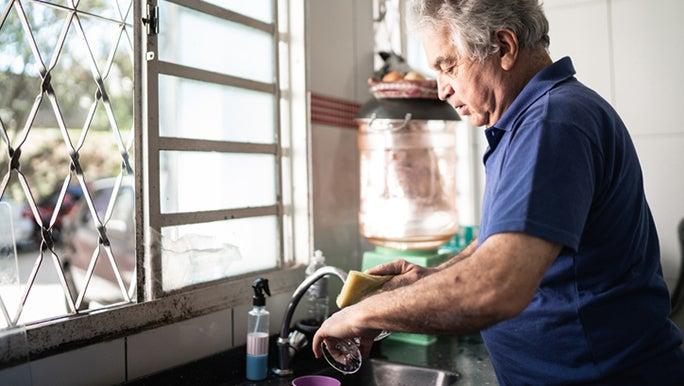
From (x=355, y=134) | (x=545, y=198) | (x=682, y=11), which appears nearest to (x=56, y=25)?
(x=355, y=134)

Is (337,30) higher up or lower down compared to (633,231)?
higher up

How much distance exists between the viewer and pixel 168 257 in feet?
4.56

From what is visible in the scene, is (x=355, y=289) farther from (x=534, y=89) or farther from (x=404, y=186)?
(x=404, y=186)

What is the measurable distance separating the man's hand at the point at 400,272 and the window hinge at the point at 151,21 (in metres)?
0.74

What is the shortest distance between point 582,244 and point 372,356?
0.89 metres

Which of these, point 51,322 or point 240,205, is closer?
point 51,322

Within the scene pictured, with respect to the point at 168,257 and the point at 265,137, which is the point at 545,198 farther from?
the point at 265,137

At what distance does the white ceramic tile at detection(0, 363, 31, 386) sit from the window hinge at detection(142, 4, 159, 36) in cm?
75

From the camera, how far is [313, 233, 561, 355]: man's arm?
0.77 m

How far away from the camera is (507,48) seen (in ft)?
3.33

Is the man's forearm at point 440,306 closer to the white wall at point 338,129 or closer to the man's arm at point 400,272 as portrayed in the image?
the man's arm at point 400,272

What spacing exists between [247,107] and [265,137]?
0.11 meters

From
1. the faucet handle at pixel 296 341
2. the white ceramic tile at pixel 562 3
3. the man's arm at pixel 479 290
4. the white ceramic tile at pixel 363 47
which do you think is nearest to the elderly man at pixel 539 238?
the man's arm at pixel 479 290

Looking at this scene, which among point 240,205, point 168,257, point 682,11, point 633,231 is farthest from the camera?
point 682,11
